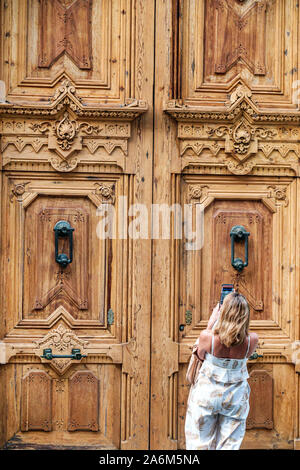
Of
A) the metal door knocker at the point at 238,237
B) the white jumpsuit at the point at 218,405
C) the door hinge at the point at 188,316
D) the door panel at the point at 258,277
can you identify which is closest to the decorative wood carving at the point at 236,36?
the door panel at the point at 258,277

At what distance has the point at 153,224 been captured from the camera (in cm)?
455

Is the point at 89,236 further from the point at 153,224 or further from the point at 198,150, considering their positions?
the point at 198,150

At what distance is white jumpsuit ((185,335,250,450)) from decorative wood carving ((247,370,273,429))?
3.13 feet

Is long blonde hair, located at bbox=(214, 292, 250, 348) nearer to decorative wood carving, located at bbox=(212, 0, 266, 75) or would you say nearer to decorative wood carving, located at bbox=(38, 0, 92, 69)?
decorative wood carving, located at bbox=(212, 0, 266, 75)

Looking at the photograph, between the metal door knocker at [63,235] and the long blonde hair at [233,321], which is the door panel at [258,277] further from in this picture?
the long blonde hair at [233,321]

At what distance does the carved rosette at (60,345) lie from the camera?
4.51 meters

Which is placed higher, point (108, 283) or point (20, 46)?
point (20, 46)

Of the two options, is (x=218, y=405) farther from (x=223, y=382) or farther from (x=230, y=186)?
(x=230, y=186)

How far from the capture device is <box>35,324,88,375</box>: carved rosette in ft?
14.8

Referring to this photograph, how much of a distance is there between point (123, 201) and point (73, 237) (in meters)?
0.46

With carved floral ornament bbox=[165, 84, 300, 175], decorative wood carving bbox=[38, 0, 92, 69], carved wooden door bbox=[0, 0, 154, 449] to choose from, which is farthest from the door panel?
decorative wood carving bbox=[38, 0, 92, 69]
